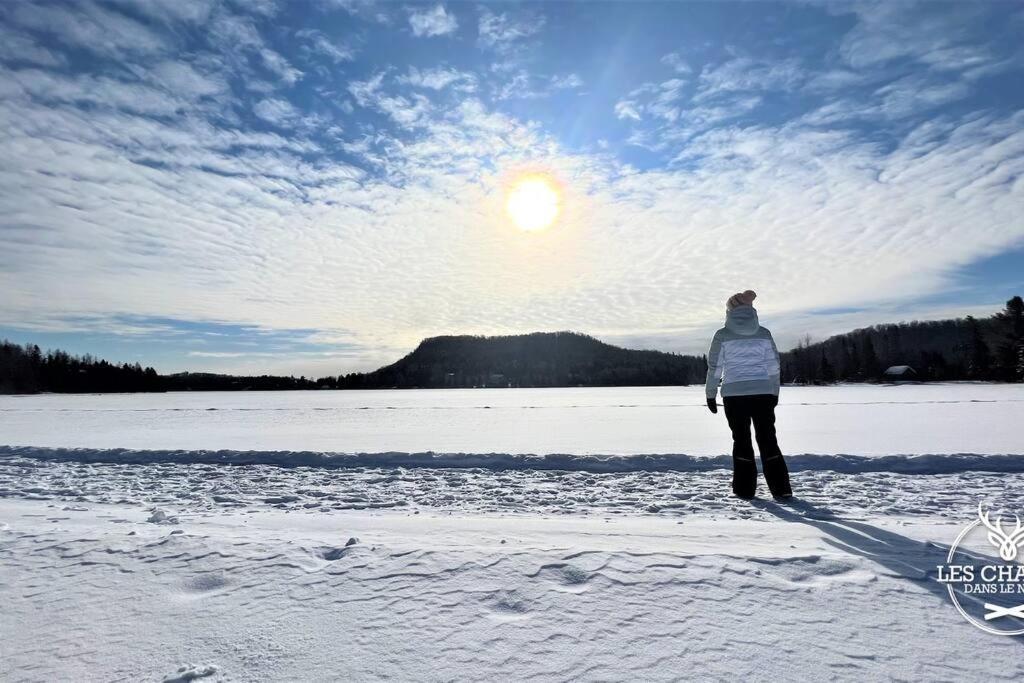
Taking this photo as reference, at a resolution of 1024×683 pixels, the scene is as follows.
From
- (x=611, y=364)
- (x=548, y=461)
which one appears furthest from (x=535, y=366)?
(x=548, y=461)

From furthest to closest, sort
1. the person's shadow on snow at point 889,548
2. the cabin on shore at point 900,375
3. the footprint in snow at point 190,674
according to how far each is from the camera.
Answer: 1. the cabin on shore at point 900,375
2. the person's shadow on snow at point 889,548
3. the footprint in snow at point 190,674

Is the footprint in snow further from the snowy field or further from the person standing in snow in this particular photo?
the person standing in snow

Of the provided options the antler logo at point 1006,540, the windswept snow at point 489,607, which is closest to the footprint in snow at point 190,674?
the windswept snow at point 489,607

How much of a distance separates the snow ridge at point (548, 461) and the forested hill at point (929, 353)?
71118 millimetres

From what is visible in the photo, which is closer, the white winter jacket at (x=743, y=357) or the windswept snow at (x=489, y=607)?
the windswept snow at (x=489, y=607)

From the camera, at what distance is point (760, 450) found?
18.1 ft

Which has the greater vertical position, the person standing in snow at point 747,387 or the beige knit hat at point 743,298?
the beige knit hat at point 743,298

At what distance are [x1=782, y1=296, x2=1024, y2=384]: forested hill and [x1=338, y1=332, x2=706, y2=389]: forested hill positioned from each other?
23.6m

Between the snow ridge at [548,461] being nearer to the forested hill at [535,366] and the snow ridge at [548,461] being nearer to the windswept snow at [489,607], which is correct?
the windswept snow at [489,607]

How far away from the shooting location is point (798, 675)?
2088 mm

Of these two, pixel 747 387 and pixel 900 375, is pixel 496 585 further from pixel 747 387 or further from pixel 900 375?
pixel 900 375

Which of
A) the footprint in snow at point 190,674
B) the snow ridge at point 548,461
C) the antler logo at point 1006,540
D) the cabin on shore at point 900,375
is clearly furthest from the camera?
the cabin on shore at point 900,375

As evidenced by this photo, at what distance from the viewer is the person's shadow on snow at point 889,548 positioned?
9.36ft

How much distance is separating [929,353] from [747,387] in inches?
4227
